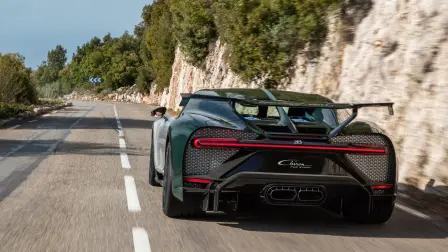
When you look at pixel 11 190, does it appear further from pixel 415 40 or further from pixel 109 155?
pixel 415 40

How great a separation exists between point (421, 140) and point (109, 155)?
5.67 metres

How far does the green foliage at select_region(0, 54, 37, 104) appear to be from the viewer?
106ft

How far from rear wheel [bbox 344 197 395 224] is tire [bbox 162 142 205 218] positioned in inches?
55.0

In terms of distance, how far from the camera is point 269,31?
18.3 metres

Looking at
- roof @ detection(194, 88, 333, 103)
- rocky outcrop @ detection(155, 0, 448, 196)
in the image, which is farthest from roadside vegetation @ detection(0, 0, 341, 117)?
roof @ detection(194, 88, 333, 103)

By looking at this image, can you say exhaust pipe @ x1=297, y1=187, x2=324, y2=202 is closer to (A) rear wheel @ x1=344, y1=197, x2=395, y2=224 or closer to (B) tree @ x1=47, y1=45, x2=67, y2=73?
(A) rear wheel @ x1=344, y1=197, x2=395, y2=224

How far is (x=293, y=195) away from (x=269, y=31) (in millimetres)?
13324

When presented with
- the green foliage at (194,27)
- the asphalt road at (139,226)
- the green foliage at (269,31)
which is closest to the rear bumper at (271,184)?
the asphalt road at (139,226)

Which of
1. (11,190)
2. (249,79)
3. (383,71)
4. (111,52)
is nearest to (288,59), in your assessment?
(249,79)

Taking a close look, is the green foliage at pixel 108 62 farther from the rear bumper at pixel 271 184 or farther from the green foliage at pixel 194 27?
the rear bumper at pixel 271 184

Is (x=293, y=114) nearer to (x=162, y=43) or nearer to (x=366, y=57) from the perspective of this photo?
(x=366, y=57)

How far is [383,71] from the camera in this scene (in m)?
11.4

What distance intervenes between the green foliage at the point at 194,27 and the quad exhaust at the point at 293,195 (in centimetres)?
2717

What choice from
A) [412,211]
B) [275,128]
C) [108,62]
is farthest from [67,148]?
[108,62]
